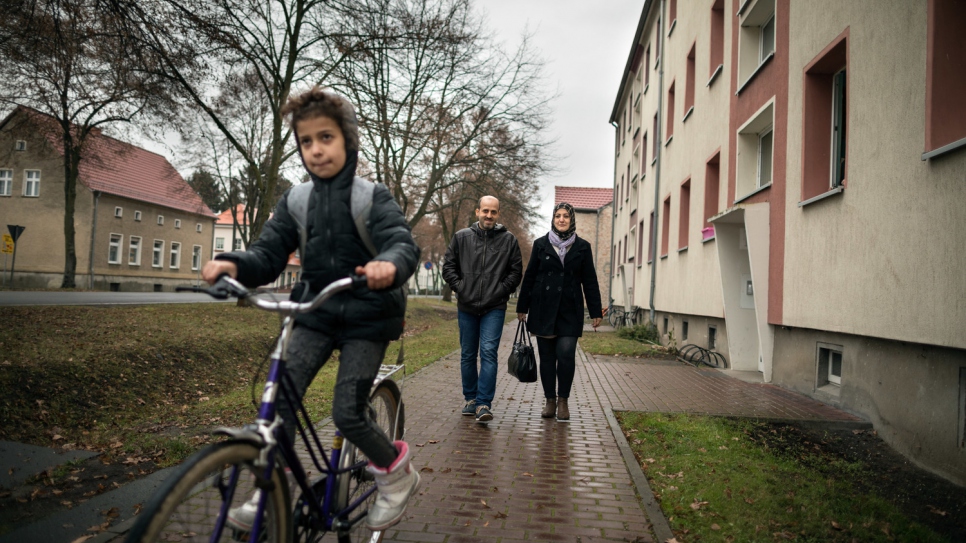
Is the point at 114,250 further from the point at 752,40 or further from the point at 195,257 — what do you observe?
the point at 752,40

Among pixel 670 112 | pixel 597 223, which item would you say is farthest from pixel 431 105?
pixel 597 223

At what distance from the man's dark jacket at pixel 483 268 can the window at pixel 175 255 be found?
4925cm

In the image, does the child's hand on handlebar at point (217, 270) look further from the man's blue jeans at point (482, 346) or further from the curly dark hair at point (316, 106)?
the man's blue jeans at point (482, 346)

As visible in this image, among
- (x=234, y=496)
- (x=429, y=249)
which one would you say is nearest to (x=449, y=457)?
(x=234, y=496)

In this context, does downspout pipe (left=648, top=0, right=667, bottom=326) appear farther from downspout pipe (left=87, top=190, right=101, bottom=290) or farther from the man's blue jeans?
downspout pipe (left=87, top=190, right=101, bottom=290)

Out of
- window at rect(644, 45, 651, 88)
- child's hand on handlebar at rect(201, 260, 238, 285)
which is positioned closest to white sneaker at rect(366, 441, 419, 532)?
child's hand on handlebar at rect(201, 260, 238, 285)

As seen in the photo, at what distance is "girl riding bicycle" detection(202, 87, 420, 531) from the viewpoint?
2.88m

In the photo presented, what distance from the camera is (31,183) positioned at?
41406 mm

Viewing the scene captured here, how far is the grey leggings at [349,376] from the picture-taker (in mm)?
2855

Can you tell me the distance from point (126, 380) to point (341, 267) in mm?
6250

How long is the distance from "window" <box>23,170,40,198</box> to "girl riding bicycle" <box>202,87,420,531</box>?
4622 centimetres

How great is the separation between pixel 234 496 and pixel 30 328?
27.8ft

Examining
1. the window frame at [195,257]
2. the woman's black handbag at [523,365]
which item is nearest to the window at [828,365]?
the woman's black handbag at [523,365]

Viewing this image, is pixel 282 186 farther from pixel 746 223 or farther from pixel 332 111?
pixel 332 111
